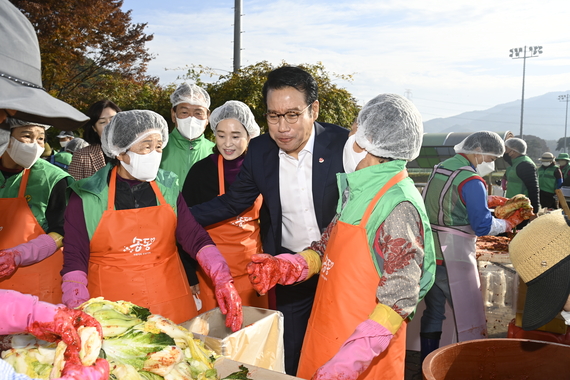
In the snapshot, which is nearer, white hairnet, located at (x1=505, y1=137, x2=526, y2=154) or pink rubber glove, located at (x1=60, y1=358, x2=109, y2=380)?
pink rubber glove, located at (x1=60, y1=358, x2=109, y2=380)

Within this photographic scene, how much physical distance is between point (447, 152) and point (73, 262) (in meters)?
27.7

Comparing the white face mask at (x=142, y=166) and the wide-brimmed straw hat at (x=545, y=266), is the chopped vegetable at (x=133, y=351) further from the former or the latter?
the wide-brimmed straw hat at (x=545, y=266)

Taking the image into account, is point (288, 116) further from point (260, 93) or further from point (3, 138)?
point (260, 93)

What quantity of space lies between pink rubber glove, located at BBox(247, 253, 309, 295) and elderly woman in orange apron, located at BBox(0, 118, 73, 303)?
5.65 ft

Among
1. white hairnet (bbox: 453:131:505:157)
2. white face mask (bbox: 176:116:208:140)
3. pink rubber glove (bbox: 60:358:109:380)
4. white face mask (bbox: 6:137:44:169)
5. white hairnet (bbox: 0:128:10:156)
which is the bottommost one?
pink rubber glove (bbox: 60:358:109:380)

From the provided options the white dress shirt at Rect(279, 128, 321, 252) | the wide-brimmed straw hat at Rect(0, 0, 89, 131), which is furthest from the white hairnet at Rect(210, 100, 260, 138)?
the wide-brimmed straw hat at Rect(0, 0, 89, 131)

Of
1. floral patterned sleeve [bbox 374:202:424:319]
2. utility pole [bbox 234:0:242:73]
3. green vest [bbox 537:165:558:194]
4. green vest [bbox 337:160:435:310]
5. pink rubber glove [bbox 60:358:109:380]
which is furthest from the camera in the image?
utility pole [bbox 234:0:242:73]

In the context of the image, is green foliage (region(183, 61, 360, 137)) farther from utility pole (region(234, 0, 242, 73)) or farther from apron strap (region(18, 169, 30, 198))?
apron strap (region(18, 169, 30, 198))

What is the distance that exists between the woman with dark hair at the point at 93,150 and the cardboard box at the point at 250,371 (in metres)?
2.90

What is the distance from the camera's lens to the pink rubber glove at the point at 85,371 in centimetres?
132

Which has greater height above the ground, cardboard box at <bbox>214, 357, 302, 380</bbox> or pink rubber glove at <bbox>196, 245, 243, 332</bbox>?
pink rubber glove at <bbox>196, 245, 243, 332</bbox>

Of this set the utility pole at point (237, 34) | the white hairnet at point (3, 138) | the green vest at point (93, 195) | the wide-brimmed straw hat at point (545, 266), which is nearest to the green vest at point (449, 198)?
the wide-brimmed straw hat at point (545, 266)

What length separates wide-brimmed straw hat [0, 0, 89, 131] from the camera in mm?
1178

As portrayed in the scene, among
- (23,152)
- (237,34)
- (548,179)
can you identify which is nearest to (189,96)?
(23,152)
